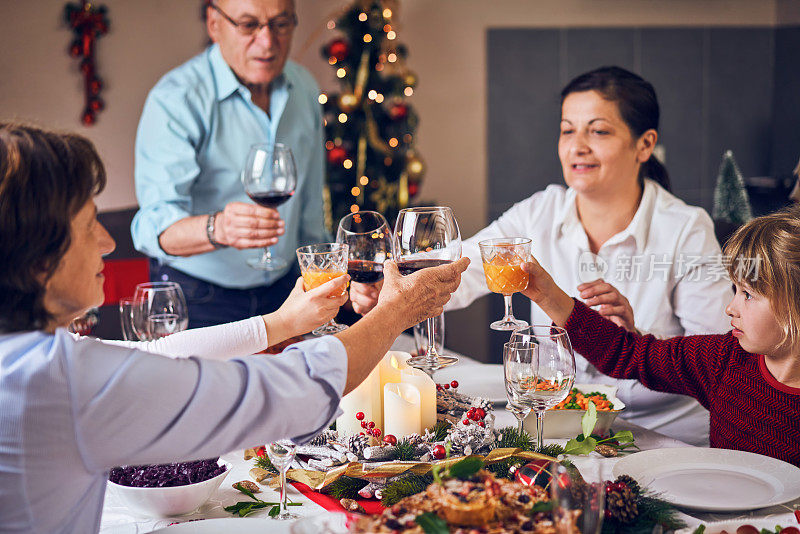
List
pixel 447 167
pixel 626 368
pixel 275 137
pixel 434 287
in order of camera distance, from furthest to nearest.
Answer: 1. pixel 447 167
2. pixel 275 137
3. pixel 626 368
4. pixel 434 287

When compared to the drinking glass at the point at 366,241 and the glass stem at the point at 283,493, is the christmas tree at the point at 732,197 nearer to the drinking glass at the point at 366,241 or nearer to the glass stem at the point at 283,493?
the drinking glass at the point at 366,241

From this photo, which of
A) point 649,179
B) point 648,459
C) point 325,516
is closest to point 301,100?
point 649,179

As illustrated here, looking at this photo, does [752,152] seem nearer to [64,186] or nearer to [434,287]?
[434,287]

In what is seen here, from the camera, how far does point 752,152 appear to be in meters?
5.37

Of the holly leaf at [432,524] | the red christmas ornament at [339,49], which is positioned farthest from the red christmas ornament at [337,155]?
the holly leaf at [432,524]

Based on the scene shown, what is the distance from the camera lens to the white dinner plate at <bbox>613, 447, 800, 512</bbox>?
1.23 meters

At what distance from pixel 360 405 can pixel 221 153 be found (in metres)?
1.49

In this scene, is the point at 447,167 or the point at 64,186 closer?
the point at 64,186

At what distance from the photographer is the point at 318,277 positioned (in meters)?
1.59

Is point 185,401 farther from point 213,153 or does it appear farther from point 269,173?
point 213,153

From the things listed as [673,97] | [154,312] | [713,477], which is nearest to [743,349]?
[713,477]

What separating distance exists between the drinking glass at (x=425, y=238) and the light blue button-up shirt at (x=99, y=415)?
0.51 m

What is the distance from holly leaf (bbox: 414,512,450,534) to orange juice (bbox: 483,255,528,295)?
716 mm

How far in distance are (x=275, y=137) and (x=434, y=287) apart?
1.62 metres
